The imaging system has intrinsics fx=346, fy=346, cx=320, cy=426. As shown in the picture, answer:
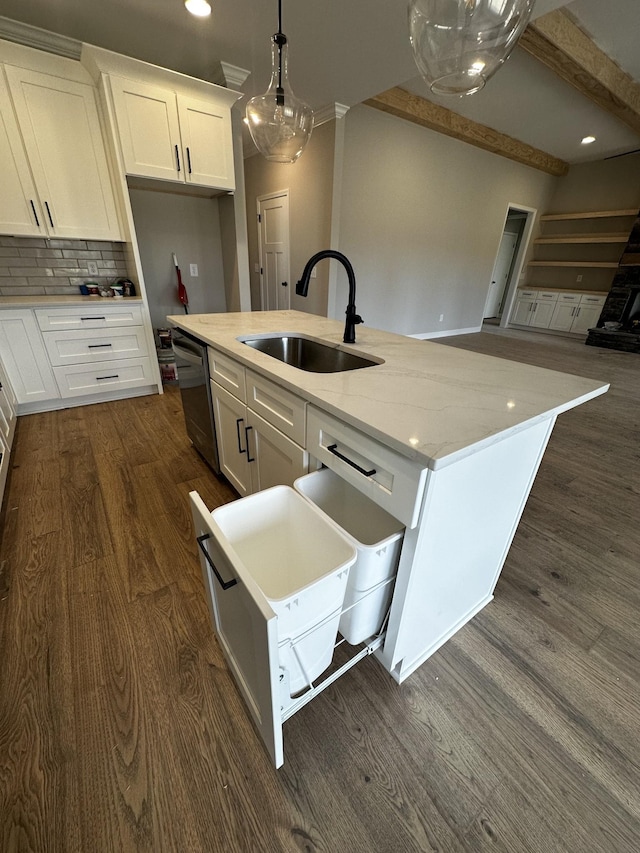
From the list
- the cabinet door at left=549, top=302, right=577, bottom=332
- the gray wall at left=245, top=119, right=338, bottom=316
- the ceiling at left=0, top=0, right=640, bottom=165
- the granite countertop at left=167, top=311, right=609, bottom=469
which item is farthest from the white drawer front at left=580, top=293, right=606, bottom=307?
the granite countertop at left=167, top=311, right=609, bottom=469

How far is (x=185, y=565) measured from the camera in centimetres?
156

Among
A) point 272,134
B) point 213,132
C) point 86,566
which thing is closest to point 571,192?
point 213,132

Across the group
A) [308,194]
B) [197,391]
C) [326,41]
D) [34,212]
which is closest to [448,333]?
[308,194]

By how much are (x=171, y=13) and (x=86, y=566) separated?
10.9 feet

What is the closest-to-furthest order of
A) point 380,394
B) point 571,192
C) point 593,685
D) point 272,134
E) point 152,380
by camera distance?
point 380,394, point 593,685, point 272,134, point 152,380, point 571,192

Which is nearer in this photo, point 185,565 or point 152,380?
point 185,565

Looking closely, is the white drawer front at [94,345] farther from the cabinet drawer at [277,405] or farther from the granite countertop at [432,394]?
the cabinet drawer at [277,405]

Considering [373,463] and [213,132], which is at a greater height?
[213,132]

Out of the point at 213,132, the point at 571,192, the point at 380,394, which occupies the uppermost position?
the point at 571,192

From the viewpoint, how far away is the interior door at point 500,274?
26.9 feet

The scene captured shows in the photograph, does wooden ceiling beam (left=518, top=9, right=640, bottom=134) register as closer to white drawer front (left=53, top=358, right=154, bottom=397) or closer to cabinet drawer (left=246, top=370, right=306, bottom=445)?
cabinet drawer (left=246, top=370, right=306, bottom=445)

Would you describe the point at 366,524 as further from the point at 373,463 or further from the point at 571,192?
the point at 571,192

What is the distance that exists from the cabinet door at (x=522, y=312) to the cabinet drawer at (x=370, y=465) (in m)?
8.02

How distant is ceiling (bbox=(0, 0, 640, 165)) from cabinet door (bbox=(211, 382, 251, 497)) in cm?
246
